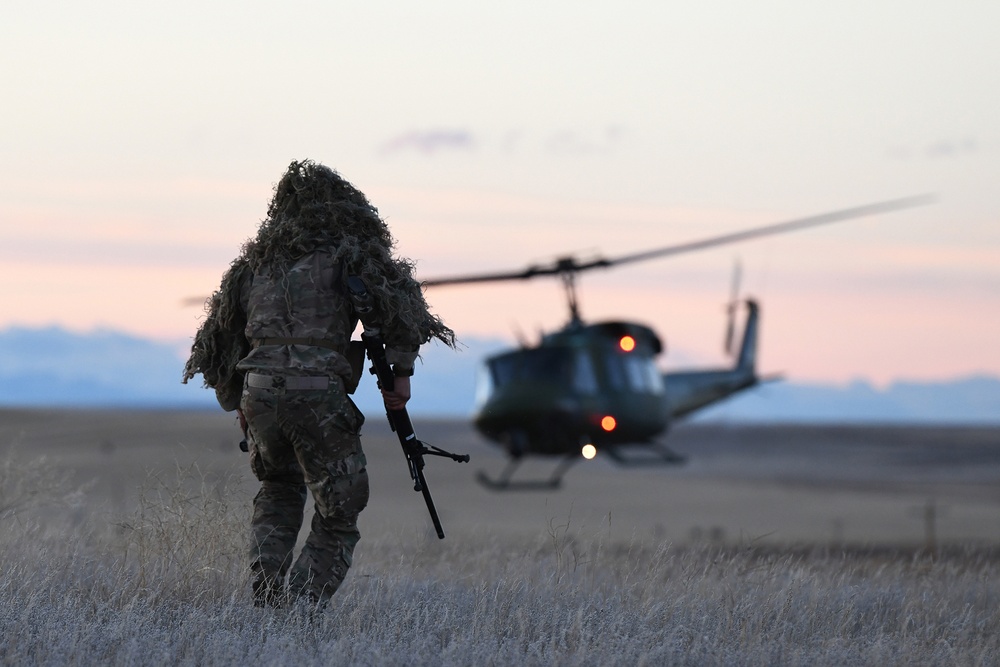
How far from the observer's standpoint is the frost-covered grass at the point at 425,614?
5125 mm

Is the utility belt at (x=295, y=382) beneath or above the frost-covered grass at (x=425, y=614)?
above

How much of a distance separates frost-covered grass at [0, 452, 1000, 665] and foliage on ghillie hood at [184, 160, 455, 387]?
817mm

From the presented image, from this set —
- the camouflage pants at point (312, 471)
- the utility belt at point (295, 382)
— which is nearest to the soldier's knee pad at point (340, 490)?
the camouflage pants at point (312, 471)

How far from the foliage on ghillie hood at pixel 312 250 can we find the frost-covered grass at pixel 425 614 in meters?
0.82

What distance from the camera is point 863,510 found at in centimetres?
3881

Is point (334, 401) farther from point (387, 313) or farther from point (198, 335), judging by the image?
point (198, 335)

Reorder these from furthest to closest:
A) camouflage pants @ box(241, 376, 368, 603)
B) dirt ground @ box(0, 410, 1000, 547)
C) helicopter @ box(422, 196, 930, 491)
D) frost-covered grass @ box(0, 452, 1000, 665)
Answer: dirt ground @ box(0, 410, 1000, 547), helicopter @ box(422, 196, 930, 491), camouflage pants @ box(241, 376, 368, 603), frost-covered grass @ box(0, 452, 1000, 665)

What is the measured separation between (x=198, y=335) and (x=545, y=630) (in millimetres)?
2202

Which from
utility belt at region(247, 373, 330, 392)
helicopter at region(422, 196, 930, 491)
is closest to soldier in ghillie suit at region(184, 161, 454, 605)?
utility belt at region(247, 373, 330, 392)

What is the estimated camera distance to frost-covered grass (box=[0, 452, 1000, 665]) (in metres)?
5.12

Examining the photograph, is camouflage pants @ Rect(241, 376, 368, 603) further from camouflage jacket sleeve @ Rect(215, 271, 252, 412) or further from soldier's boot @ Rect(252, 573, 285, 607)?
camouflage jacket sleeve @ Rect(215, 271, 252, 412)

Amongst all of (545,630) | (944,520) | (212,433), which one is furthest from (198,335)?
(212,433)

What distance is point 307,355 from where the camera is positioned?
5.73 m

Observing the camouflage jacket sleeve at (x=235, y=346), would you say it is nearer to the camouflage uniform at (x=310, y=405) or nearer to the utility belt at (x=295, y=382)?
the camouflage uniform at (x=310, y=405)
